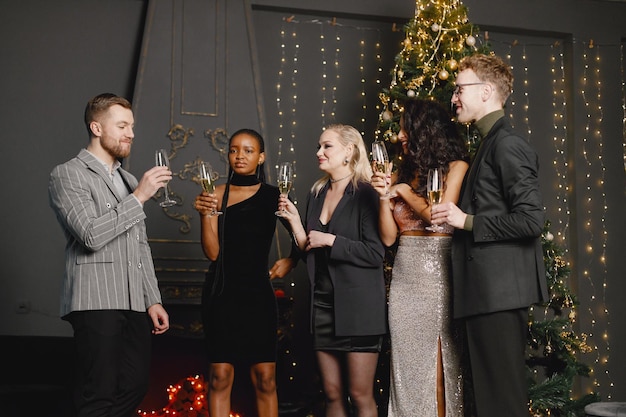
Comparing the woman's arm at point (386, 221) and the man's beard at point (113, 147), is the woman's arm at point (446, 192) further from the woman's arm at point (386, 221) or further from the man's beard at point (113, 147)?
the man's beard at point (113, 147)

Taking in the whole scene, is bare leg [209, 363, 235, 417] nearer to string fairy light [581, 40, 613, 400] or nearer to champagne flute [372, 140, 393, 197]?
champagne flute [372, 140, 393, 197]

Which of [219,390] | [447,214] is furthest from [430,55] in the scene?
[219,390]

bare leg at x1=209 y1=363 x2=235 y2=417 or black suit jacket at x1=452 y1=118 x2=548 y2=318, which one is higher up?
black suit jacket at x1=452 y1=118 x2=548 y2=318

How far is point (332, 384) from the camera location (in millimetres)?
3520

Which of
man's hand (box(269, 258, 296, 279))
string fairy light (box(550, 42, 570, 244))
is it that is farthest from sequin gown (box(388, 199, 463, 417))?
string fairy light (box(550, 42, 570, 244))

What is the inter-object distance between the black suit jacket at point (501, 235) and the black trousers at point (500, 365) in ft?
0.22

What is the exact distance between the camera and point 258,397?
386cm

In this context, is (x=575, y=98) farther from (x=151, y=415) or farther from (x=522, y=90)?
(x=151, y=415)

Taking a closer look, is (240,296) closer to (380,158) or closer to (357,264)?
(357,264)

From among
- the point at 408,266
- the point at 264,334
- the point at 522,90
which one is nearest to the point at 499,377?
the point at 408,266

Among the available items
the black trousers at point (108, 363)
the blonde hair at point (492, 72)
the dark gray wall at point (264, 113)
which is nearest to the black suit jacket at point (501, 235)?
the blonde hair at point (492, 72)

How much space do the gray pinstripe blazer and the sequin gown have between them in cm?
119

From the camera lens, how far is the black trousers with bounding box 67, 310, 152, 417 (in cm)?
301

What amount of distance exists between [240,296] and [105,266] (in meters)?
0.88
